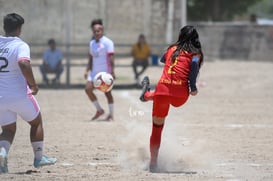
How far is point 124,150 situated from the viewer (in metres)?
9.81

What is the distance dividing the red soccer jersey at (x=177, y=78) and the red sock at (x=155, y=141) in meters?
0.46

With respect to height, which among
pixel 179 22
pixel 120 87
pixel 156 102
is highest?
pixel 156 102

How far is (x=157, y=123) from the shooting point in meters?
8.49

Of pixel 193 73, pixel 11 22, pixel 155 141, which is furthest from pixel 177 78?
pixel 11 22

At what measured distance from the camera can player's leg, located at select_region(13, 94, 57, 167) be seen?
313 inches

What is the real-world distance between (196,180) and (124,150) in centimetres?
221

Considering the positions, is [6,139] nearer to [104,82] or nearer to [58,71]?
[104,82]

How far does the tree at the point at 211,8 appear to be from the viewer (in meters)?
48.2

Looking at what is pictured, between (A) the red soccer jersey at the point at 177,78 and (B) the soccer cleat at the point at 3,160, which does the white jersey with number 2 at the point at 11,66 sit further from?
(A) the red soccer jersey at the point at 177,78

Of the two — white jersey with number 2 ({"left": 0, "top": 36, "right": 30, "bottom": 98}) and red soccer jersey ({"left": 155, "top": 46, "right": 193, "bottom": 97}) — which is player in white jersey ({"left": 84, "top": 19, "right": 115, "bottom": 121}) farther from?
white jersey with number 2 ({"left": 0, "top": 36, "right": 30, "bottom": 98})

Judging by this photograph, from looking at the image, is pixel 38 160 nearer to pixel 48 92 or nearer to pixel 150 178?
pixel 150 178

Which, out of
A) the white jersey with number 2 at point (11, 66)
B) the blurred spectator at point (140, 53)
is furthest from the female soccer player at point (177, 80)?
the blurred spectator at point (140, 53)

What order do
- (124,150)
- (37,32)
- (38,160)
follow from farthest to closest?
(37,32), (124,150), (38,160)

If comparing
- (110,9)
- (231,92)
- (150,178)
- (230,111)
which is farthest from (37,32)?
(150,178)
